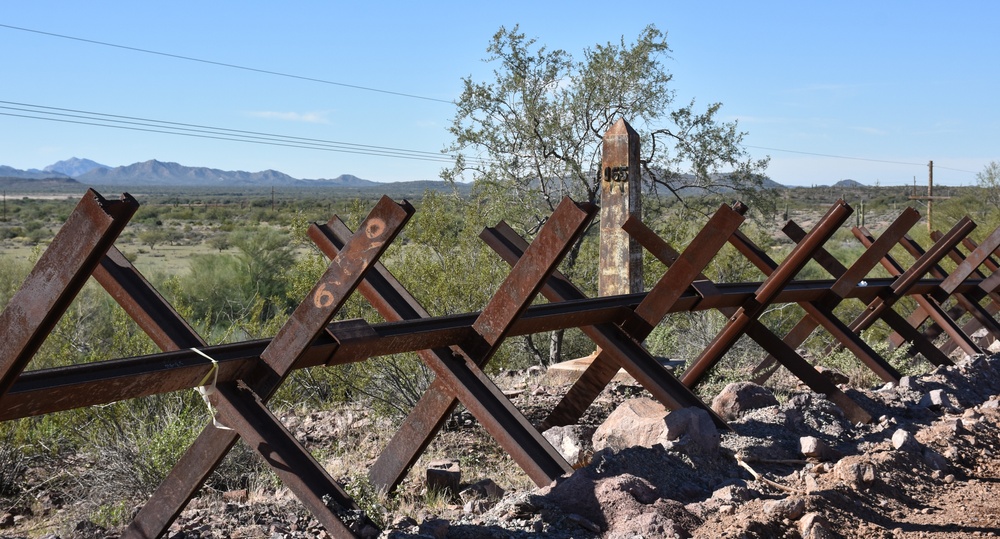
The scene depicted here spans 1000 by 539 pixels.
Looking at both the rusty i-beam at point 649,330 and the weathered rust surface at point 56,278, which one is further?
the rusty i-beam at point 649,330

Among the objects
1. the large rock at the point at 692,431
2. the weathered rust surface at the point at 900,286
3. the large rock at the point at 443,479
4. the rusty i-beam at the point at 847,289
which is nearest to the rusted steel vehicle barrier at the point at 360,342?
the large rock at the point at 692,431

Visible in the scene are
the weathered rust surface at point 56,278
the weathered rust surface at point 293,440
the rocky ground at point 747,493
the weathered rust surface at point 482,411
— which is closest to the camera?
the weathered rust surface at point 56,278

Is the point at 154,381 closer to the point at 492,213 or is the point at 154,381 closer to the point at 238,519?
the point at 238,519

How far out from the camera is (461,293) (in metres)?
11.5

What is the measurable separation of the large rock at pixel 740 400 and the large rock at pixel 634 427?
2.19 feet

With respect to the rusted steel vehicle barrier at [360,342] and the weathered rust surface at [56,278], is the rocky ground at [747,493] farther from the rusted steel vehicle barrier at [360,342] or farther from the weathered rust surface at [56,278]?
the weathered rust surface at [56,278]

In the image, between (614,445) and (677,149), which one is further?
(677,149)

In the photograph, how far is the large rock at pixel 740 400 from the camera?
20.6 ft

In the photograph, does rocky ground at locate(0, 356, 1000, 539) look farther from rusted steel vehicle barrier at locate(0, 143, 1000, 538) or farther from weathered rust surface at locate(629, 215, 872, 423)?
rusted steel vehicle barrier at locate(0, 143, 1000, 538)

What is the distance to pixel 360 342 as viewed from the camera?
3865mm

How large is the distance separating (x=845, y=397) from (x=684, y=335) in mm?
8097

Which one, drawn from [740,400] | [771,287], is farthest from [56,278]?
[740,400]

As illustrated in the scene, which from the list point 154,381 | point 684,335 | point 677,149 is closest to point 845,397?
point 154,381

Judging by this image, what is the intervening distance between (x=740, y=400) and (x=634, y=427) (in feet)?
3.88
